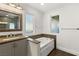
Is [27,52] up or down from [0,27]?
down

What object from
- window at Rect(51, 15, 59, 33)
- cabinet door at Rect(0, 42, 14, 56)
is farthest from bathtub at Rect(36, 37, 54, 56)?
cabinet door at Rect(0, 42, 14, 56)

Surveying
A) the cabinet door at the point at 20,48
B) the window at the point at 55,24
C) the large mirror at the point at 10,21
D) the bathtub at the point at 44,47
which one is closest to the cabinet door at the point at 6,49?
the cabinet door at the point at 20,48

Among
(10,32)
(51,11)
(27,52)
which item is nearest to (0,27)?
(10,32)

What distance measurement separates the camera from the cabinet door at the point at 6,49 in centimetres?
131

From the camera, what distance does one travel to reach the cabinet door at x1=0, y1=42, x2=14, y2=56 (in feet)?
4.30

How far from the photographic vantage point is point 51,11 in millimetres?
2660

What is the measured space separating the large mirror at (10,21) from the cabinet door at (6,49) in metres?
0.54

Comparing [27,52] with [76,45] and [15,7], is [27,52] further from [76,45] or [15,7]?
[76,45]

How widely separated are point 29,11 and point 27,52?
1.24 metres

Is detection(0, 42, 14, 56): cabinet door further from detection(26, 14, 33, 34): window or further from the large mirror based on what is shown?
detection(26, 14, 33, 34): window

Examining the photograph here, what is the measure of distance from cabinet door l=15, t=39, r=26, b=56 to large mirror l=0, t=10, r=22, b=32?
0.51 meters

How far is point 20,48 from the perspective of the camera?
5.67ft

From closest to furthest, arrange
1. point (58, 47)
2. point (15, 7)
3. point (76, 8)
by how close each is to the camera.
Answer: point (15, 7) < point (76, 8) < point (58, 47)

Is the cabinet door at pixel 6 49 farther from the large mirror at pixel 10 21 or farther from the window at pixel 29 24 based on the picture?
the window at pixel 29 24
